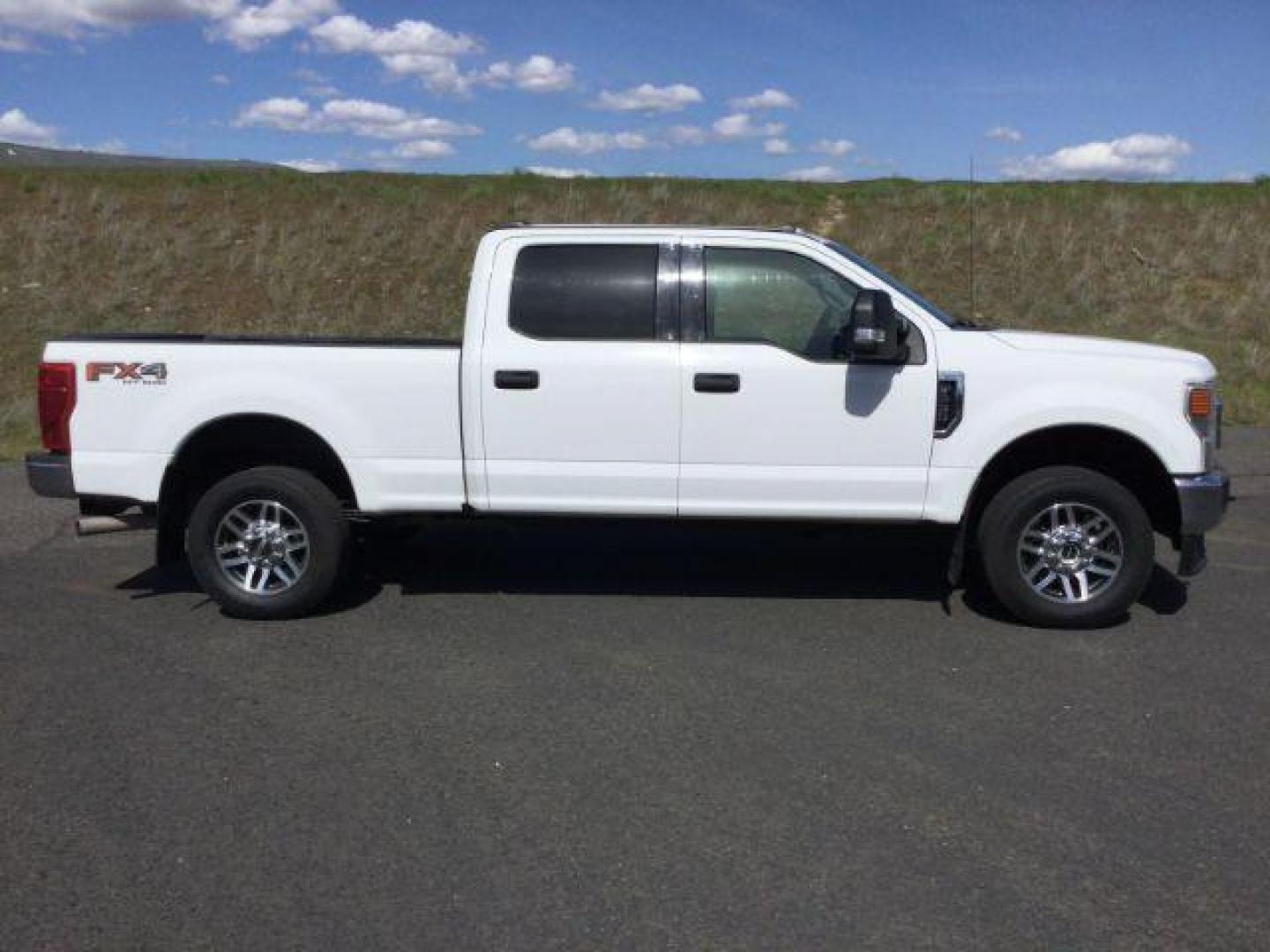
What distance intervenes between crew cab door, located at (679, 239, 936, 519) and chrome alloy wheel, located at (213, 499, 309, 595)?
204 cm

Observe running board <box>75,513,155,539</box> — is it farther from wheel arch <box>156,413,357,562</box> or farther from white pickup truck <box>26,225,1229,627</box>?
wheel arch <box>156,413,357,562</box>

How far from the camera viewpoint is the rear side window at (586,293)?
6.63 meters

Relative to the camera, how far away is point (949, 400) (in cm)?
645

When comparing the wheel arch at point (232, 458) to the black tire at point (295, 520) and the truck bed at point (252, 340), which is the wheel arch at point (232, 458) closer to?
the black tire at point (295, 520)

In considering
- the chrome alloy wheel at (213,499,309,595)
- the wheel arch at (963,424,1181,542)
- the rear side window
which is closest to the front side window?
the rear side window

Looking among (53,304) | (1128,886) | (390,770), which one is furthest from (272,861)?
(53,304)

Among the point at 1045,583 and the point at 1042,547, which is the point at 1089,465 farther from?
the point at 1045,583

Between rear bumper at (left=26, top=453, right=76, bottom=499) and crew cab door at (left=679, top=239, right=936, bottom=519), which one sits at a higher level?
crew cab door at (left=679, top=239, right=936, bottom=519)

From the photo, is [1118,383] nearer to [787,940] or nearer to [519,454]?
[519,454]

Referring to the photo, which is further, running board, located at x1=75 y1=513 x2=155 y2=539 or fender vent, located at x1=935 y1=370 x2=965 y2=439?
running board, located at x1=75 y1=513 x2=155 y2=539

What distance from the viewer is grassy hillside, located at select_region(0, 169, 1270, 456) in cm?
2080

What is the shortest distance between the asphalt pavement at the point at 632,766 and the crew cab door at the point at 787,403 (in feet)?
1.21

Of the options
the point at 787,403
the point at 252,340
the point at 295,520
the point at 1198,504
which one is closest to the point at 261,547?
the point at 295,520

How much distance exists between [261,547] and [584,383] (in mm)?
1898
